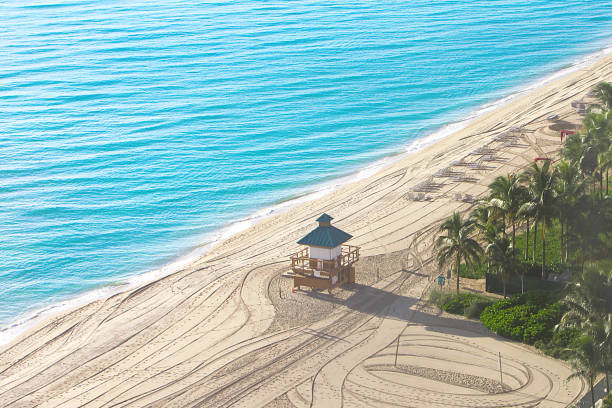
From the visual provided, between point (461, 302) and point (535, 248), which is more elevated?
point (535, 248)

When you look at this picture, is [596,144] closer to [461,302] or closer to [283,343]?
[461,302]

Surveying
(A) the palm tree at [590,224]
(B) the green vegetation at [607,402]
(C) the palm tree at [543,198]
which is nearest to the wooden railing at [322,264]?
(C) the palm tree at [543,198]

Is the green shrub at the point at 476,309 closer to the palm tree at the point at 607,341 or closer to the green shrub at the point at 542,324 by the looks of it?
the green shrub at the point at 542,324

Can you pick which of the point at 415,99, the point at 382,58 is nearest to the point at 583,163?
the point at 415,99

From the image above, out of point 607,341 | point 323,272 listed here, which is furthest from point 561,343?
point 323,272

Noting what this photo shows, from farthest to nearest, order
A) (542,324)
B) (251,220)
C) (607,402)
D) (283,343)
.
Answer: (251,220) < (283,343) < (542,324) < (607,402)

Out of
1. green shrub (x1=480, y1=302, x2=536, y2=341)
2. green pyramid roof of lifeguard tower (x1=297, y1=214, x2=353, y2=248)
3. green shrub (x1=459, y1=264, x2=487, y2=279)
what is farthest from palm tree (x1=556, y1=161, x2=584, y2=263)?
green pyramid roof of lifeguard tower (x1=297, y1=214, x2=353, y2=248)
